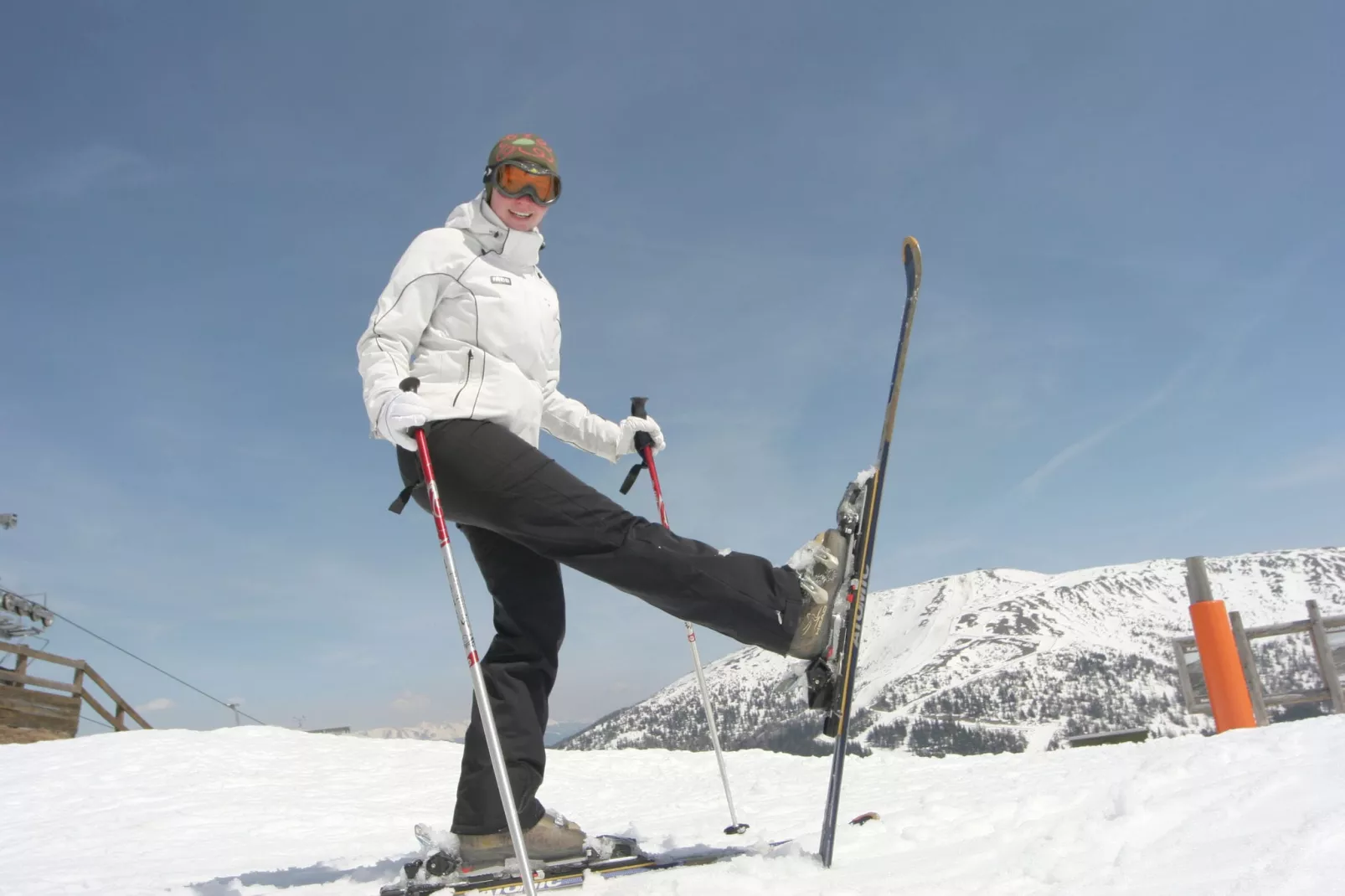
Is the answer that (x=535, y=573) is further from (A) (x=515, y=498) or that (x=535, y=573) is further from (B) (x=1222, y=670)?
(B) (x=1222, y=670)

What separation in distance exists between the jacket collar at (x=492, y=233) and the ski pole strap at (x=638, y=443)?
1014 millimetres

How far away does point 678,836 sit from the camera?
4.02 m

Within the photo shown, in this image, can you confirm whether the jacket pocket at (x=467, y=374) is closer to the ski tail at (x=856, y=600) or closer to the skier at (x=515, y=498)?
the skier at (x=515, y=498)

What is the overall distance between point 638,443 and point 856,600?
1696 mm

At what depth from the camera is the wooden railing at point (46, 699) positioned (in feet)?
44.0

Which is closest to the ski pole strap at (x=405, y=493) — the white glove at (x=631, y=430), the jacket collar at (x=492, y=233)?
the jacket collar at (x=492, y=233)

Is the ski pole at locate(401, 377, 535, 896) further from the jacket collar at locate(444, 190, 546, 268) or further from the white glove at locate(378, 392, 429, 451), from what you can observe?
the jacket collar at locate(444, 190, 546, 268)

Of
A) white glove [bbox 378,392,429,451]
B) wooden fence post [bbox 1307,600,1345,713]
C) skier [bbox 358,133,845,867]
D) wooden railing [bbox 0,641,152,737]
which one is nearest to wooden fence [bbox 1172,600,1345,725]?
wooden fence post [bbox 1307,600,1345,713]

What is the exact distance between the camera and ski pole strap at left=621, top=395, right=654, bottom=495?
395cm

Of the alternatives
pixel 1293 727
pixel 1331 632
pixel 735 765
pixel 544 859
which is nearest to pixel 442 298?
pixel 544 859

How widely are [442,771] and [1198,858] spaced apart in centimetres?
821

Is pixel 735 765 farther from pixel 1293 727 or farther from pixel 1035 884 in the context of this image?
pixel 1035 884

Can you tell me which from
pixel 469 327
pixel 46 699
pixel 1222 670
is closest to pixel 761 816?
pixel 469 327

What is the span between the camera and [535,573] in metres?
3.16
